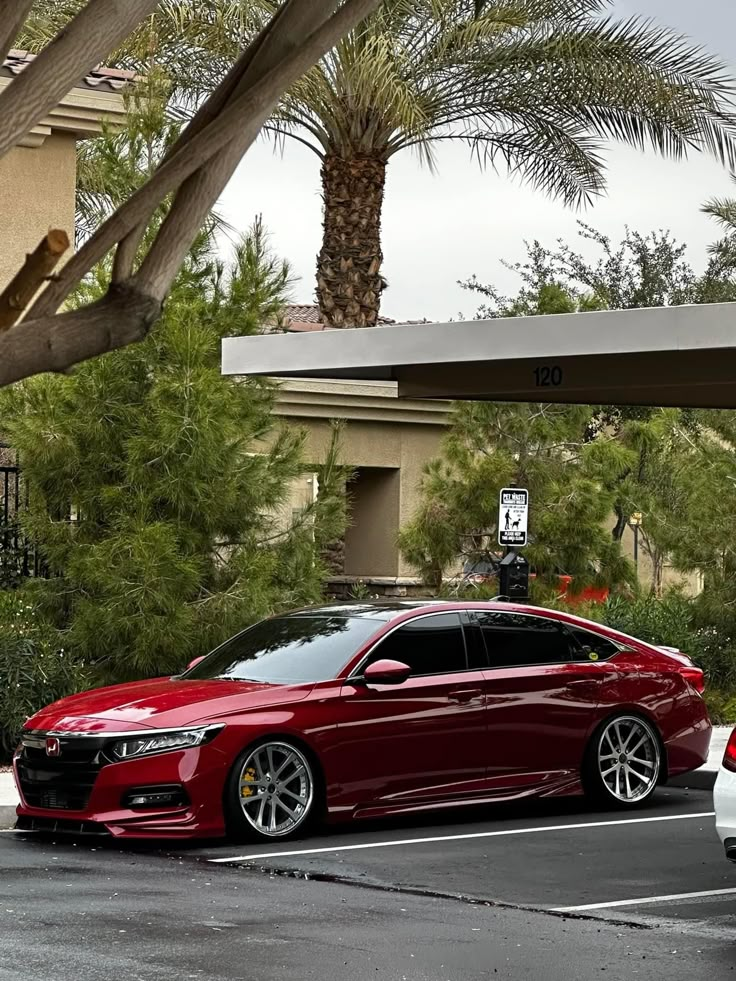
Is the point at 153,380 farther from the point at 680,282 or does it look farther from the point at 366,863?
the point at 680,282

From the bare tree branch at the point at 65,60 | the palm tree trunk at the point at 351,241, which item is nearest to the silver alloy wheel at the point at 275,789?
the bare tree branch at the point at 65,60

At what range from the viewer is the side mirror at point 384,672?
1180 centimetres

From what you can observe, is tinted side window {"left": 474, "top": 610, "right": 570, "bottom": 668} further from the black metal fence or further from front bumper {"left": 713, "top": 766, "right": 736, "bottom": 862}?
the black metal fence

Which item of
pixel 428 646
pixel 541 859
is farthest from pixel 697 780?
pixel 541 859

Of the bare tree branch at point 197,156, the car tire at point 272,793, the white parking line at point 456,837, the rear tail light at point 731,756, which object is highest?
the bare tree branch at point 197,156

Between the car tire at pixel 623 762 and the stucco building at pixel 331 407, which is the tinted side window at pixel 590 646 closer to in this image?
the car tire at pixel 623 762

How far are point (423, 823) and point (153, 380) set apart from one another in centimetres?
533

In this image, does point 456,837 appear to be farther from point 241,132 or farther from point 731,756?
point 241,132

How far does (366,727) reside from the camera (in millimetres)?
11680

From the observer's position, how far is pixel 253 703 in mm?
11352

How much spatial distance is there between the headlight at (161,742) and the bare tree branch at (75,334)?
6574 mm

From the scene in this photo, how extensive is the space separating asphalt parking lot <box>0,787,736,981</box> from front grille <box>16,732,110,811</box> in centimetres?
30

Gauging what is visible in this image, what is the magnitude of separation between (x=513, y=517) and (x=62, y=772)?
738cm

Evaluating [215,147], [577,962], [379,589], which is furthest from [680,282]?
[215,147]
